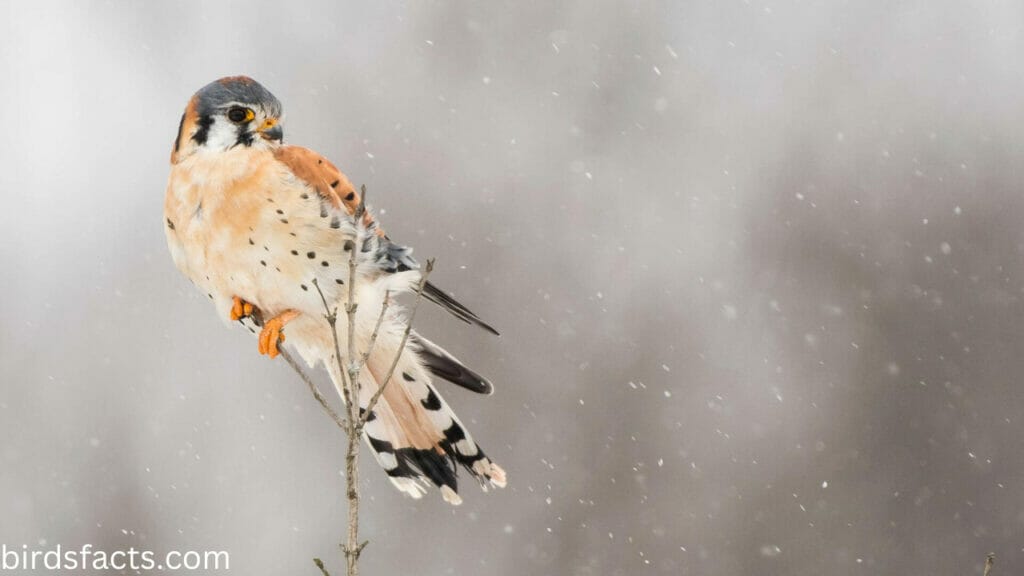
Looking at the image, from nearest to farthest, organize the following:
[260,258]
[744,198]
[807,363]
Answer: [260,258], [807,363], [744,198]

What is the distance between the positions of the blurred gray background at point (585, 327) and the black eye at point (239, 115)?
4109 mm

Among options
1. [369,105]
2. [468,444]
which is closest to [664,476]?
[369,105]

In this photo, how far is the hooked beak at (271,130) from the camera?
2.24m

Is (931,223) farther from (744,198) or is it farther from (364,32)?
(364,32)

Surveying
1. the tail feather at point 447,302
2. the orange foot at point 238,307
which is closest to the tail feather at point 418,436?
the tail feather at point 447,302

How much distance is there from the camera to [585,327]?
26.9 feet

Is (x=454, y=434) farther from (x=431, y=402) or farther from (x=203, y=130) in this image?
(x=203, y=130)

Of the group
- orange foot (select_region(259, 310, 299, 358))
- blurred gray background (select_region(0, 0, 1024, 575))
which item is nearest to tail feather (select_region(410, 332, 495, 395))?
orange foot (select_region(259, 310, 299, 358))

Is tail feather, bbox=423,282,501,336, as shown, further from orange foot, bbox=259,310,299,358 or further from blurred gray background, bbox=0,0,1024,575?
blurred gray background, bbox=0,0,1024,575

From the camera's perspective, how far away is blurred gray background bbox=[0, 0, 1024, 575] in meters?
7.77

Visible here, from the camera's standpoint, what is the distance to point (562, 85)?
9883 mm

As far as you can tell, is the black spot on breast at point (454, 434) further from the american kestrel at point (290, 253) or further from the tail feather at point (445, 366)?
the tail feather at point (445, 366)

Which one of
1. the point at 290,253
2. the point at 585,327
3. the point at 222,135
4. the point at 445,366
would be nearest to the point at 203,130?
the point at 222,135

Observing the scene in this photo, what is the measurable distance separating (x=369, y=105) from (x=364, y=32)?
1172 mm
